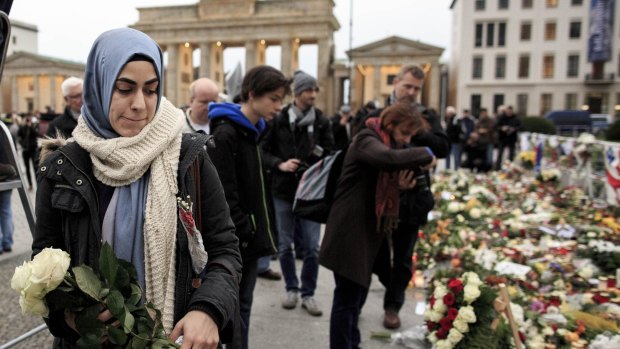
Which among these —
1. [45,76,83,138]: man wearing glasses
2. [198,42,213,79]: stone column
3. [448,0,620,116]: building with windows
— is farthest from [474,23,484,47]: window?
[45,76,83,138]: man wearing glasses

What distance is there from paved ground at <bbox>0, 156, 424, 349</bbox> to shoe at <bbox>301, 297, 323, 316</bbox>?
1.9 inches

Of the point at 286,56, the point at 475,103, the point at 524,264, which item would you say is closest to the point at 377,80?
the point at 286,56

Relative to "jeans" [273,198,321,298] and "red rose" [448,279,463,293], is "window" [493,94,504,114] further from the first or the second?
"red rose" [448,279,463,293]

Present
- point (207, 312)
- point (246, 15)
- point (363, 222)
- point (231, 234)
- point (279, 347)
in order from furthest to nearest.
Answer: point (246, 15)
point (279, 347)
point (363, 222)
point (231, 234)
point (207, 312)

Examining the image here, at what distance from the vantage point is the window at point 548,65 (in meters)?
49.5

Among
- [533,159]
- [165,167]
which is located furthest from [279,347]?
[533,159]

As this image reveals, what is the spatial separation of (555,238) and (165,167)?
607cm

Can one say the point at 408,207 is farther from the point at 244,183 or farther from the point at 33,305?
the point at 33,305

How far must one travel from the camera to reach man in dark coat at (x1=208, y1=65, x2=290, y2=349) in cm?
293

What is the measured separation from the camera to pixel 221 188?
171cm

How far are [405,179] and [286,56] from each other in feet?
159

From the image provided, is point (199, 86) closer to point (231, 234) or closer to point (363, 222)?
point (363, 222)

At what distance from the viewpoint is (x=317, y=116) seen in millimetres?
5371

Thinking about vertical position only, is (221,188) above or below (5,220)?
above
